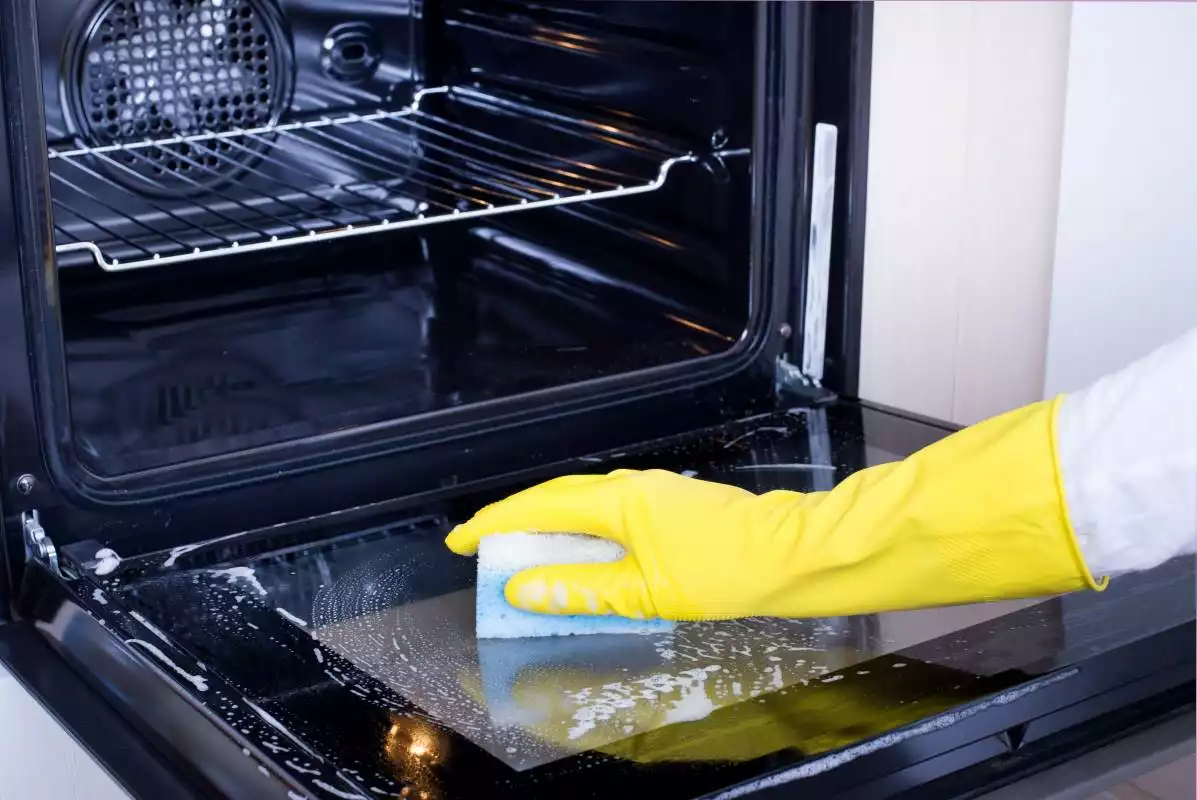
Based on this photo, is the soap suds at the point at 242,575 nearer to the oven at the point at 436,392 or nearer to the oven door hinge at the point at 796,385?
the oven at the point at 436,392

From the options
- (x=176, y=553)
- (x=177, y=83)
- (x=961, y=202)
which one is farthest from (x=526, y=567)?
(x=177, y=83)

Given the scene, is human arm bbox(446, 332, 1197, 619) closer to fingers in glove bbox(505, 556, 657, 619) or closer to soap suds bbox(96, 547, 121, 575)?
fingers in glove bbox(505, 556, 657, 619)

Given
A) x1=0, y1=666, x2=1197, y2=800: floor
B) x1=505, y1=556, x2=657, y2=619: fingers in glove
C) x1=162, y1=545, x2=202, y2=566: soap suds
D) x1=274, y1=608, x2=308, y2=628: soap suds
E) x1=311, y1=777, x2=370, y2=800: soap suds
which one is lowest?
x1=0, y1=666, x2=1197, y2=800: floor

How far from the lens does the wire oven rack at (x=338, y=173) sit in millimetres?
1582

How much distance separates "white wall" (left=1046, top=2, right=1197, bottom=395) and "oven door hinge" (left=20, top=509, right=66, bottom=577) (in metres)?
0.94

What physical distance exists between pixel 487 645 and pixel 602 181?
2.33 feet

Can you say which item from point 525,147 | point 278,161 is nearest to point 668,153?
point 525,147

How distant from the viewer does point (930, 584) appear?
97cm

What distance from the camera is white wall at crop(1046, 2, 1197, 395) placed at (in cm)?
135

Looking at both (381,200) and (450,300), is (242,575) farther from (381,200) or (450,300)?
(381,200)

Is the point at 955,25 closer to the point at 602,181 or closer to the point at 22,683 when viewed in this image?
the point at 602,181

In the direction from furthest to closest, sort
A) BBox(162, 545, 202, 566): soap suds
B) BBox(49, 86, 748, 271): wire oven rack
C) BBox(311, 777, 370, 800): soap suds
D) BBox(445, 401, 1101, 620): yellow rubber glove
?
1. BBox(49, 86, 748, 271): wire oven rack
2. BBox(162, 545, 202, 566): soap suds
3. BBox(445, 401, 1101, 620): yellow rubber glove
4. BBox(311, 777, 370, 800): soap suds

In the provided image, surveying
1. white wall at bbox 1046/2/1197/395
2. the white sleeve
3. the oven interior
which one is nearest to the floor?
the oven interior

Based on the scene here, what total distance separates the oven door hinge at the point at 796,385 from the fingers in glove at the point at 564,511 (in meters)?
0.44
